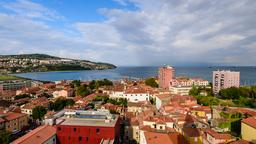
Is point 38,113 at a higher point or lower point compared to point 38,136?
lower

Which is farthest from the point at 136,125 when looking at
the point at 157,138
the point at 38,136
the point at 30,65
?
the point at 30,65

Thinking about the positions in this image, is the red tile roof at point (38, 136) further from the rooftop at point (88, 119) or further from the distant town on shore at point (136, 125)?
the rooftop at point (88, 119)

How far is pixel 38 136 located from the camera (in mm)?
16453

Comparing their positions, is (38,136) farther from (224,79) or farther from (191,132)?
(224,79)

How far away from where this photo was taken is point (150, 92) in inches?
1502

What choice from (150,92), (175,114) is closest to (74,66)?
(150,92)

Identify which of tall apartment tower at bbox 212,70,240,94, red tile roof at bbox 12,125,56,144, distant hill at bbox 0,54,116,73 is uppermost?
distant hill at bbox 0,54,116,73

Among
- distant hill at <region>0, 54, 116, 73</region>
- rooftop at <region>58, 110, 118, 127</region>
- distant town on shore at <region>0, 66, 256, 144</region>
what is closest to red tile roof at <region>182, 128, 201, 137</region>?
distant town on shore at <region>0, 66, 256, 144</region>

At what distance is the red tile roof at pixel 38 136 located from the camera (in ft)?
50.7

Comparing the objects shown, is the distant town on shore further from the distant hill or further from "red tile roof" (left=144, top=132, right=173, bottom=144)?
the distant hill

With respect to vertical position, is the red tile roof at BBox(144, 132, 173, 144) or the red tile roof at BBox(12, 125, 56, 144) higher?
the red tile roof at BBox(144, 132, 173, 144)

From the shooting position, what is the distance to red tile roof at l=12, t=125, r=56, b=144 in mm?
15464

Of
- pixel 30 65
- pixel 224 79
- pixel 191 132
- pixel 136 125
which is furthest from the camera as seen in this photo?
pixel 30 65

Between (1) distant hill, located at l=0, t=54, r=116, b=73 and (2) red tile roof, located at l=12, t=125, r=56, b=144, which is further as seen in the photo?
(1) distant hill, located at l=0, t=54, r=116, b=73
